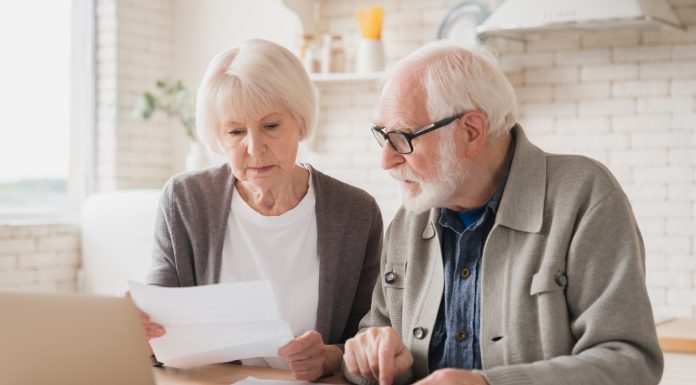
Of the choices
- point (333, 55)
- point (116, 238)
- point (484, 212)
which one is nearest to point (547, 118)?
point (333, 55)

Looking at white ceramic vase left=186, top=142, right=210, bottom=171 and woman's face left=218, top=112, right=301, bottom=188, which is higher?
woman's face left=218, top=112, right=301, bottom=188

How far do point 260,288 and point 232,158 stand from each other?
0.66 metres

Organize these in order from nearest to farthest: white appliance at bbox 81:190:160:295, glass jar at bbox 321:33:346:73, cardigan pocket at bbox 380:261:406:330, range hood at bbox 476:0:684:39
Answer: cardigan pocket at bbox 380:261:406:330 → range hood at bbox 476:0:684:39 → white appliance at bbox 81:190:160:295 → glass jar at bbox 321:33:346:73

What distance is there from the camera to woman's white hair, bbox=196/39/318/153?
6.93 ft

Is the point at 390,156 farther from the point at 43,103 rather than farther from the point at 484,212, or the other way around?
the point at 43,103

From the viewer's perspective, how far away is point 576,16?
3.82 m

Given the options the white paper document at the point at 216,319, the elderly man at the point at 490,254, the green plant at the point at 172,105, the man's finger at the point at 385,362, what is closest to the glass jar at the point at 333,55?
the green plant at the point at 172,105

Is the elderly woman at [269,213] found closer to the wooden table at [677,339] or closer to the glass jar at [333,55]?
the wooden table at [677,339]

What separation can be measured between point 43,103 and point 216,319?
3502 millimetres

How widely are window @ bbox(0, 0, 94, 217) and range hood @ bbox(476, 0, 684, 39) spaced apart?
2.22 meters

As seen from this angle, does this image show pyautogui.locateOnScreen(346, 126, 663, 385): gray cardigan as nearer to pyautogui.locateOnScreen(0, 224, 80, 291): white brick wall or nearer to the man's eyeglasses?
the man's eyeglasses

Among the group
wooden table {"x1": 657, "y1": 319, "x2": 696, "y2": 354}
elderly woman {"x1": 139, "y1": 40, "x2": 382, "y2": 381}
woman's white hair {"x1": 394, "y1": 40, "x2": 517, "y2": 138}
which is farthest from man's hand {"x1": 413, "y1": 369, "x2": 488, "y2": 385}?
wooden table {"x1": 657, "y1": 319, "x2": 696, "y2": 354}

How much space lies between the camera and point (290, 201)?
2.27 meters

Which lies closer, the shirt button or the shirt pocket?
the shirt pocket
